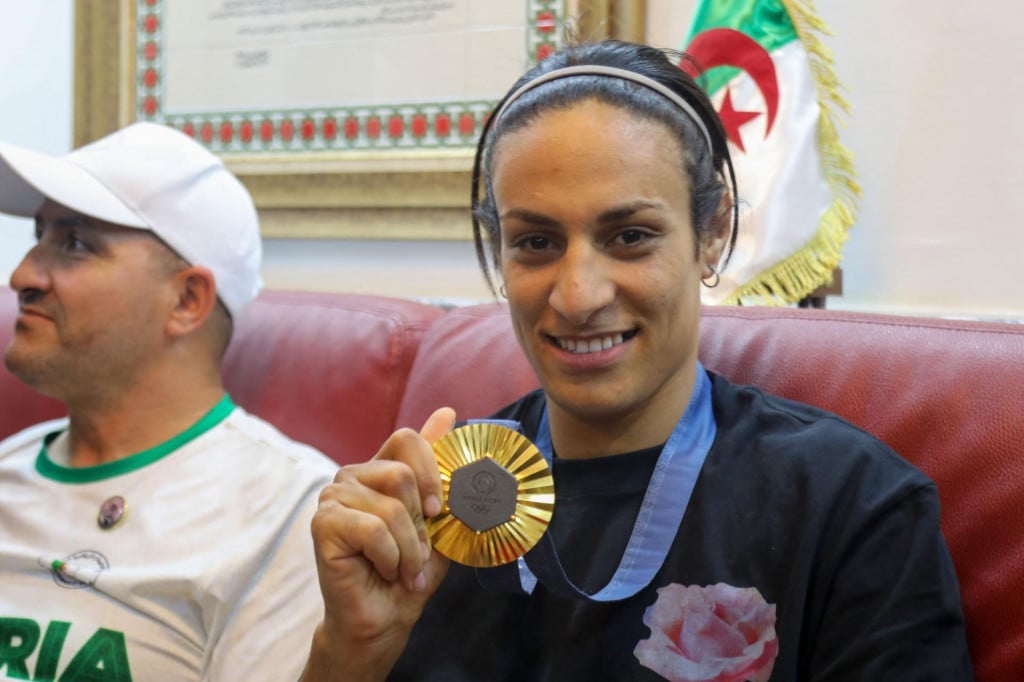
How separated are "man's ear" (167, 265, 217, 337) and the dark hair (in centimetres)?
57

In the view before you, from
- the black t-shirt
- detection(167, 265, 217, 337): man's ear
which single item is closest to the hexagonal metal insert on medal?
the black t-shirt

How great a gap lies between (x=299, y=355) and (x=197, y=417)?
195mm

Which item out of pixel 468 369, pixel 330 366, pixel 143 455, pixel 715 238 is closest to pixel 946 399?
pixel 715 238

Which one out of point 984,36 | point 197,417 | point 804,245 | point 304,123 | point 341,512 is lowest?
point 197,417

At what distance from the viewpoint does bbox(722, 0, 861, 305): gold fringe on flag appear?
1.61 metres

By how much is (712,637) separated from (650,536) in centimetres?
11

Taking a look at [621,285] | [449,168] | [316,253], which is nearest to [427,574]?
[621,285]

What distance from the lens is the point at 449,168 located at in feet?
6.66

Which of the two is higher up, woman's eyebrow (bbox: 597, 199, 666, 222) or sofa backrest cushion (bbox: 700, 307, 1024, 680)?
woman's eyebrow (bbox: 597, 199, 666, 222)

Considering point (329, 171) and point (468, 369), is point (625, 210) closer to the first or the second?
point (468, 369)

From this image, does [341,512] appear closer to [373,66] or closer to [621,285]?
[621,285]

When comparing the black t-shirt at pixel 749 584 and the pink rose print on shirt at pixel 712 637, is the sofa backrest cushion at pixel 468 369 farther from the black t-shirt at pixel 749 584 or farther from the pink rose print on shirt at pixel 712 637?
the pink rose print on shirt at pixel 712 637

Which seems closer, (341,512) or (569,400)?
(341,512)

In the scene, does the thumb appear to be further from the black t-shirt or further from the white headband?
the white headband
